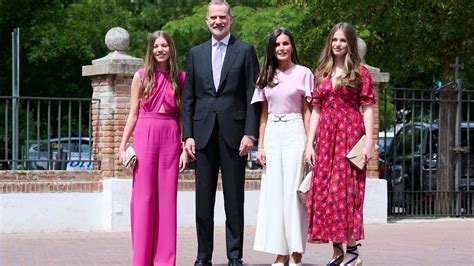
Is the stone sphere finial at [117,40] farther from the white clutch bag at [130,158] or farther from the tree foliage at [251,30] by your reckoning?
the white clutch bag at [130,158]

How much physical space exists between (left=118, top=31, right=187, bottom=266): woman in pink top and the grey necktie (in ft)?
1.24

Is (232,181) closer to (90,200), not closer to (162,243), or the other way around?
(162,243)

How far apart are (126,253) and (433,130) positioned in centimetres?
807

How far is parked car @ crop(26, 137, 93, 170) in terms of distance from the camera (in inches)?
578

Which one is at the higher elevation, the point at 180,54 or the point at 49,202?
the point at 180,54

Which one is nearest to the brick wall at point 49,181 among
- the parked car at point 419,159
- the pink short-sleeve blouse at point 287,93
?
the parked car at point 419,159

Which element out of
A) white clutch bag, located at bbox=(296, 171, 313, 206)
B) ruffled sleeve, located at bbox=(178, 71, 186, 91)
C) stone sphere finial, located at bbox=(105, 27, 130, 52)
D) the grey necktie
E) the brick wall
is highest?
stone sphere finial, located at bbox=(105, 27, 130, 52)

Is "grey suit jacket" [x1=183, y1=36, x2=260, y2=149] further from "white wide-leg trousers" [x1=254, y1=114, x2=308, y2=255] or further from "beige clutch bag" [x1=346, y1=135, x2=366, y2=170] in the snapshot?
"beige clutch bag" [x1=346, y1=135, x2=366, y2=170]

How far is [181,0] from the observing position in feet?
123

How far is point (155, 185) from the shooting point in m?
9.21

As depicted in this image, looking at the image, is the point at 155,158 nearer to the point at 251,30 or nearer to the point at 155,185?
the point at 155,185

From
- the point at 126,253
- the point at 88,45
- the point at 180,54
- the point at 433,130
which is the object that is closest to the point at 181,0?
the point at 180,54

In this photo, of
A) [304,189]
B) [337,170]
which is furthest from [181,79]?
[337,170]

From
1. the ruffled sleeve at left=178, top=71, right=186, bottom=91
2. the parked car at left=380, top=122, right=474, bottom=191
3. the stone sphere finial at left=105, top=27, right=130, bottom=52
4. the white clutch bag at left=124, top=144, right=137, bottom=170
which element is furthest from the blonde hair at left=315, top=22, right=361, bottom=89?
the parked car at left=380, top=122, right=474, bottom=191
